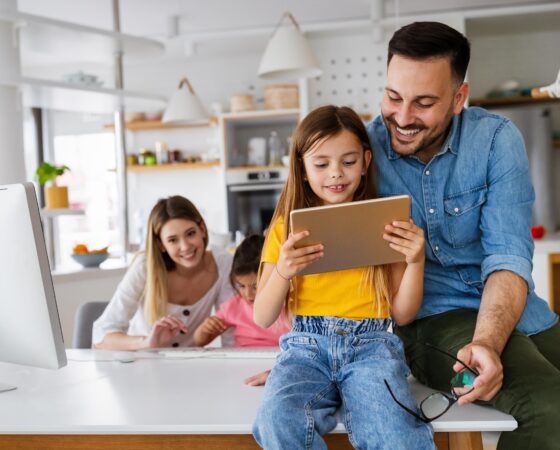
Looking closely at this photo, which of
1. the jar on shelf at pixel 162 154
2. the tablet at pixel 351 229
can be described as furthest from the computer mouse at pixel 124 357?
the jar on shelf at pixel 162 154

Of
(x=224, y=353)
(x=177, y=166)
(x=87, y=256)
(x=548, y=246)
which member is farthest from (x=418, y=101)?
(x=177, y=166)

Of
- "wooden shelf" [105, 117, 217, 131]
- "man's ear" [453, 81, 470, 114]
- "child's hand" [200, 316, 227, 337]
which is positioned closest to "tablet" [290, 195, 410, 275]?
"man's ear" [453, 81, 470, 114]

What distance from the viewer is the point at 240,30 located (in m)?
6.07

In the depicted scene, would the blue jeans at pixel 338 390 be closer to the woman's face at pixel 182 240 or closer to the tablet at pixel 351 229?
the tablet at pixel 351 229

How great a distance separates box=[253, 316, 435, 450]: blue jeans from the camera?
118 cm

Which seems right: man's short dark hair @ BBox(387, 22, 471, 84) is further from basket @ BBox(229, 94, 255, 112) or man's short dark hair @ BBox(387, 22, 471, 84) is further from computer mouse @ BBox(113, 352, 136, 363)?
basket @ BBox(229, 94, 255, 112)

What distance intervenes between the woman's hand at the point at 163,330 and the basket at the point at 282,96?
177 inches

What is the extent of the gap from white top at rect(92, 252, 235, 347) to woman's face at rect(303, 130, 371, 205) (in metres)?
1.05

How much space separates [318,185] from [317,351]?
0.37m

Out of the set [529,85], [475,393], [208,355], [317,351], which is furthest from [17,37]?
[529,85]

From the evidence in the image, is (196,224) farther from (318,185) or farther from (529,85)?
(529,85)

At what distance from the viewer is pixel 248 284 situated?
2.34 meters

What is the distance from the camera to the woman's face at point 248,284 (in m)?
2.33

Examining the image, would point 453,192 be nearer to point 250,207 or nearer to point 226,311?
point 226,311
